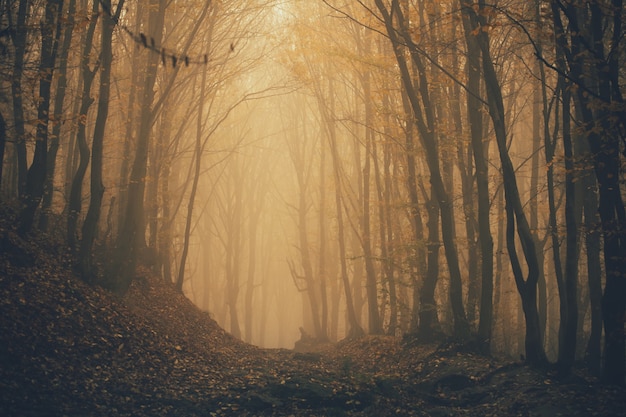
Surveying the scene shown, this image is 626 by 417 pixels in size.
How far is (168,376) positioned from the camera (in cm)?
948

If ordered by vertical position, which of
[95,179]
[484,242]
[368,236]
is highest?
[95,179]

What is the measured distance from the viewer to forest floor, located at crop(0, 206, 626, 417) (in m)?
7.71

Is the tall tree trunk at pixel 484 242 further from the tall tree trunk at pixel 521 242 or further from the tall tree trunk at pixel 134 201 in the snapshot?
the tall tree trunk at pixel 134 201

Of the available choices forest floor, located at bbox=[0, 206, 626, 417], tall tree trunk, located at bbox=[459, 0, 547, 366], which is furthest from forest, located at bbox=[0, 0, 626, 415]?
forest floor, located at bbox=[0, 206, 626, 417]

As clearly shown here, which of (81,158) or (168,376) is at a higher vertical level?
(81,158)

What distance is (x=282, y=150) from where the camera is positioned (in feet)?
110

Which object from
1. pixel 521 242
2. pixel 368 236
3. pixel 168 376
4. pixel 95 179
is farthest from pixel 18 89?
pixel 368 236

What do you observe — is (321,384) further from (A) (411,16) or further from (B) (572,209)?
(A) (411,16)

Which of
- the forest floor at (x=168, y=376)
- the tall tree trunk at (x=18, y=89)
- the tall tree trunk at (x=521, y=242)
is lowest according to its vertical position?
Answer: the forest floor at (x=168, y=376)

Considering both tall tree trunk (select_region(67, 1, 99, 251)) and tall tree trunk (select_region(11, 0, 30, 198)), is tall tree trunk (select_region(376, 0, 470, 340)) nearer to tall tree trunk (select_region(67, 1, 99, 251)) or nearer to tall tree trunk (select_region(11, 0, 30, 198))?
tall tree trunk (select_region(67, 1, 99, 251))

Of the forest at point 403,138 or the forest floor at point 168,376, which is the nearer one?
the forest floor at point 168,376

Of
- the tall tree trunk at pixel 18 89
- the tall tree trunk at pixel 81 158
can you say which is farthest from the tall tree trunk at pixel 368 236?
the tall tree trunk at pixel 18 89

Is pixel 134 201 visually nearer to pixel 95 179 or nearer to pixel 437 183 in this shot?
pixel 95 179

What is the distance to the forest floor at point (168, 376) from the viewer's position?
25.3 ft
